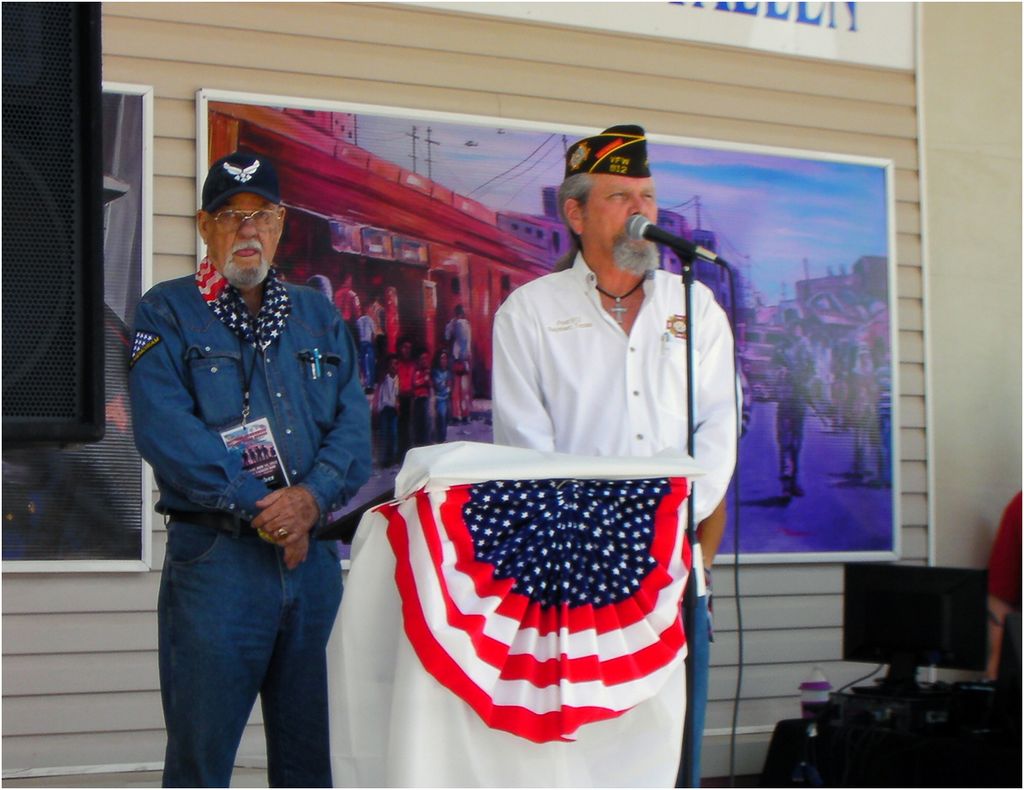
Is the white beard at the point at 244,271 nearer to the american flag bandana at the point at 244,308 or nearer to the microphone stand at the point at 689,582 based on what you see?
the american flag bandana at the point at 244,308

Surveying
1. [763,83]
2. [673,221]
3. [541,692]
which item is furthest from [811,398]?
[541,692]

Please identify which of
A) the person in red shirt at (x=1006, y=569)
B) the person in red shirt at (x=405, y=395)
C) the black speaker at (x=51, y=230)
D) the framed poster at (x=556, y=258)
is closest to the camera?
the black speaker at (x=51, y=230)

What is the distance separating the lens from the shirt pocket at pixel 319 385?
3.25 m

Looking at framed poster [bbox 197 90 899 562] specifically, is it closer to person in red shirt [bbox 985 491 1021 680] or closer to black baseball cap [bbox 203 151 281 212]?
person in red shirt [bbox 985 491 1021 680]

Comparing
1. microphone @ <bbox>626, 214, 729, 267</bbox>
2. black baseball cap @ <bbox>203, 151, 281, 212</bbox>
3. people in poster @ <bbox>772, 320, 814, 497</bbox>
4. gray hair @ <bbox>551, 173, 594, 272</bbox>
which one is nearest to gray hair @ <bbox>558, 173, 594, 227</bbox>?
gray hair @ <bbox>551, 173, 594, 272</bbox>

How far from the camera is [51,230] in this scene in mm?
1919

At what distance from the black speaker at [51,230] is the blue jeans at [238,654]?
3.88 ft

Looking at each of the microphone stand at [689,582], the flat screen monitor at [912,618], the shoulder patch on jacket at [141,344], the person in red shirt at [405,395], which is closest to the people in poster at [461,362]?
the person in red shirt at [405,395]

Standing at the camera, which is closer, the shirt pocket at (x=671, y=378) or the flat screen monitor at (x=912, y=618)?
the shirt pocket at (x=671, y=378)

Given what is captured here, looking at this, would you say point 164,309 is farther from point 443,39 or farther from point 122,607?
point 443,39

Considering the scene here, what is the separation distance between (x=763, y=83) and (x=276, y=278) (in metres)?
2.92

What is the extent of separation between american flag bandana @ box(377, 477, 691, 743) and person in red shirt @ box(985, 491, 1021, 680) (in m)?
3.18

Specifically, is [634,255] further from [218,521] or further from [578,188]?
[218,521]

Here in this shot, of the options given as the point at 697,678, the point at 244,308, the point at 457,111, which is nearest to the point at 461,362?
the point at 457,111
